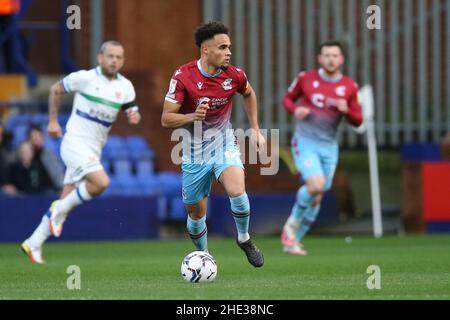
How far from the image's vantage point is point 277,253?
50.9ft

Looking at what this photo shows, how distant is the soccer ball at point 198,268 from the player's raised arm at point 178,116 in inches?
45.6

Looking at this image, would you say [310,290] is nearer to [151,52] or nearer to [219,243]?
[219,243]

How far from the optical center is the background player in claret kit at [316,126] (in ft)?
50.8

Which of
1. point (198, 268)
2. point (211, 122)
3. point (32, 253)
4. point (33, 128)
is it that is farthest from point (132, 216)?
point (198, 268)

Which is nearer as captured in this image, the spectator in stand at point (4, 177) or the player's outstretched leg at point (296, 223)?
the player's outstretched leg at point (296, 223)

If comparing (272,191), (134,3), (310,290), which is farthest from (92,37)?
(310,290)

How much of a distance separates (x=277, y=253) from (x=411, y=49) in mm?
7938

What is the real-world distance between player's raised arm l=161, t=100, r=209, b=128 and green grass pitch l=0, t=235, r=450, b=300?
138cm

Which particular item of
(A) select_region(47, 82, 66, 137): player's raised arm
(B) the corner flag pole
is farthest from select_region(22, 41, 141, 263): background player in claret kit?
(B) the corner flag pole

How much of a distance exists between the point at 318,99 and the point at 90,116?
2.86m

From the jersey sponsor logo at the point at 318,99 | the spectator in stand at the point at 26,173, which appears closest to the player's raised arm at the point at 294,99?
the jersey sponsor logo at the point at 318,99

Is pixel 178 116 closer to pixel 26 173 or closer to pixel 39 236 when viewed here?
pixel 39 236

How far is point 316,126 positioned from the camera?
620 inches

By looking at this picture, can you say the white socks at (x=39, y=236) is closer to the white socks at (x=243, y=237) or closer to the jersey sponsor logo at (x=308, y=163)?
the white socks at (x=243, y=237)
